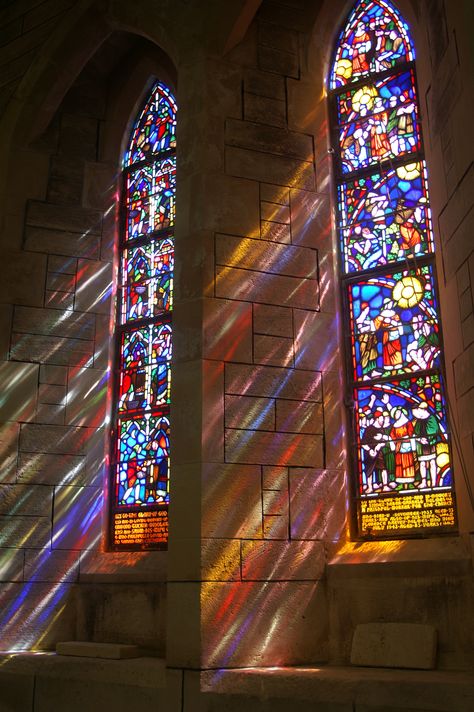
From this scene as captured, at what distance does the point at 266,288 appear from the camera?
14.4 feet

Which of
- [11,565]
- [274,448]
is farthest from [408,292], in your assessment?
[11,565]

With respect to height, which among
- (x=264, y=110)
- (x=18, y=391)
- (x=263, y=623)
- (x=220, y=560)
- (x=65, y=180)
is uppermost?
(x=65, y=180)

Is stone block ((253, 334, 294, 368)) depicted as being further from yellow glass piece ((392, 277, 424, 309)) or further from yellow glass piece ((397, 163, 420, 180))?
yellow glass piece ((397, 163, 420, 180))

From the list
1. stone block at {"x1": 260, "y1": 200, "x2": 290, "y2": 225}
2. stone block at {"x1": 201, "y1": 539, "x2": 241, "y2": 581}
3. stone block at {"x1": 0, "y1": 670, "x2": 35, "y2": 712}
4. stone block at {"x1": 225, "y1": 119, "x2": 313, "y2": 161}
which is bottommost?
stone block at {"x1": 0, "y1": 670, "x2": 35, "y2": 712}

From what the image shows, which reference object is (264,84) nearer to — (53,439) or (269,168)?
(269,168)

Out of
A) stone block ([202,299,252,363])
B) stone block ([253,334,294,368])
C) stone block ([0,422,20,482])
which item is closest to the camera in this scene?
stone block ([202,299,252,363])

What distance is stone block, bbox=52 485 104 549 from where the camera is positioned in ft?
16.9

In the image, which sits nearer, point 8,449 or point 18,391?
point 8,449

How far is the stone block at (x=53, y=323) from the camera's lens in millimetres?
5344

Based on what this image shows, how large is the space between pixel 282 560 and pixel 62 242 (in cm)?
273

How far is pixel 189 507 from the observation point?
3953 mm

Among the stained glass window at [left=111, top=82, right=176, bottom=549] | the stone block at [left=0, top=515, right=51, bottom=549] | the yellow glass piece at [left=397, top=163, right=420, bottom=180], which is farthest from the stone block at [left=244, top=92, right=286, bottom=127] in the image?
the stone block at [left=0, top=515, right=51, bottom=549]

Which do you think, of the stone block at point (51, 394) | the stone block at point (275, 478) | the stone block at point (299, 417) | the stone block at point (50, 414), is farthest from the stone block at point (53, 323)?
the stone block at point (275, 478)

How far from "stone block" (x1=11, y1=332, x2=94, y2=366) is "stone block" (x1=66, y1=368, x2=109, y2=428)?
0.08m
